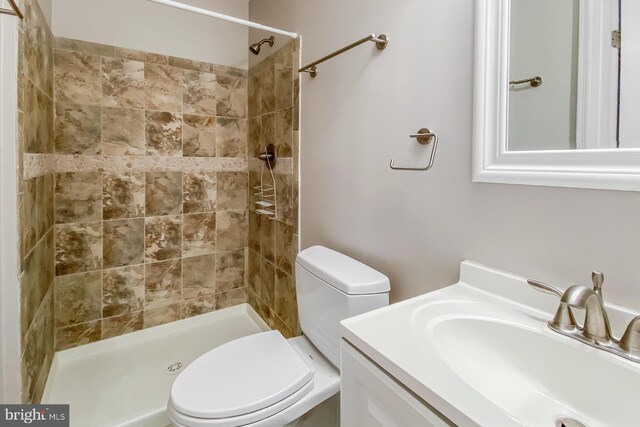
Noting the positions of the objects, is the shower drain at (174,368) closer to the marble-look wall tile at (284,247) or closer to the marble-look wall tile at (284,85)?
the marble-look wall tile at (284,247)

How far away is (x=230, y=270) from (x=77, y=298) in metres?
0.96

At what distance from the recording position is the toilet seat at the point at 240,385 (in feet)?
3.29

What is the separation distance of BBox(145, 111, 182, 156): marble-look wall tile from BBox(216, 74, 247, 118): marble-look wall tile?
33 centimetres

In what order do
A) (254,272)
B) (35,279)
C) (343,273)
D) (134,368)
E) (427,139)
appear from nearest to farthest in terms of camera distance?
(427,139)
(343,273)
(35,279)
(134,368)
(254,272)

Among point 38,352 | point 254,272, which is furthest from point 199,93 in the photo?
point 38,352

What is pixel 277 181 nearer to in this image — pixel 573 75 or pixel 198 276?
pixel 198 276

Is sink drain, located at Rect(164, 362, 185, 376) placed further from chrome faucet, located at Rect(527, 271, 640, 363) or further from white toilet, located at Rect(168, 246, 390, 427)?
chrome faucet, located at Rect(527, 271, 640, 363)

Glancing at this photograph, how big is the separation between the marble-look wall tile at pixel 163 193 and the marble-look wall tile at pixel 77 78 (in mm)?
556

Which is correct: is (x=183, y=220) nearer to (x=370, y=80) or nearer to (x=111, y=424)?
(x=111, y=424)

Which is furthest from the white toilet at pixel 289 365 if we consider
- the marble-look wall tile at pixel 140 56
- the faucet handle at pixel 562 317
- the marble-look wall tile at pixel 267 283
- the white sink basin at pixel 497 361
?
the marble-look wall tile at pixel 140 56

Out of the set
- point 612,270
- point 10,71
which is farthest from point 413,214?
point 10,71

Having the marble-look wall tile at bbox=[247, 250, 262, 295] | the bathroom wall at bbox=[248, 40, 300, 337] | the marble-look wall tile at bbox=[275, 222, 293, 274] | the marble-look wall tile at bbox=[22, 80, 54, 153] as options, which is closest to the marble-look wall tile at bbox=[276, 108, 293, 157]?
the bathroom wall at bbox=[248, 40, 300, 337]

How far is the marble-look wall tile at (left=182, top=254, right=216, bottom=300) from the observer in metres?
2.31

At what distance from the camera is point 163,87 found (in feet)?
6.96
